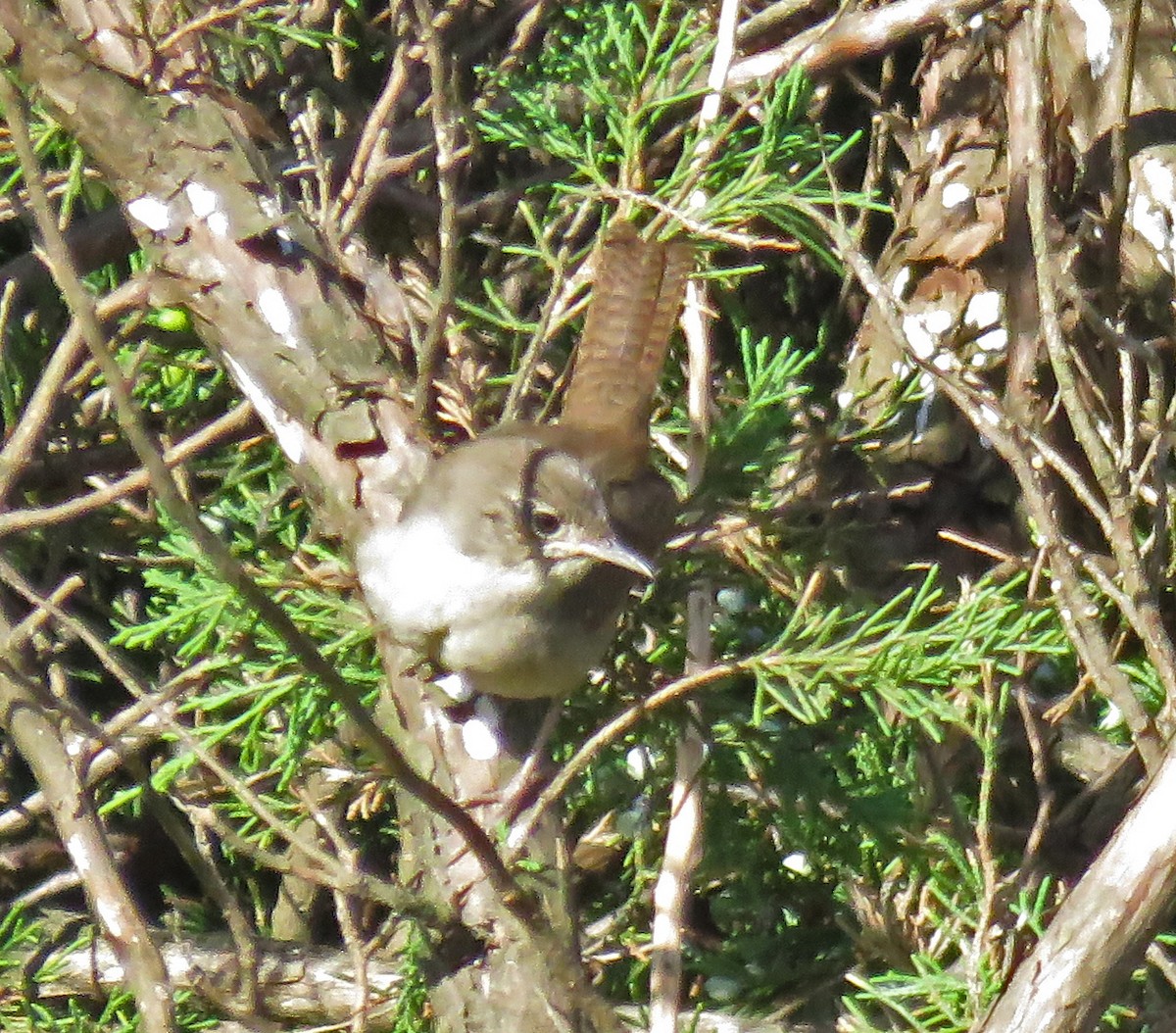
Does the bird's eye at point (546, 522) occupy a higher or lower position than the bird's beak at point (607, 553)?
higher

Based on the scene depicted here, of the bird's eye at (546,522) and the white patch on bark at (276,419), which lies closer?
the white patch on bark at (276,419)

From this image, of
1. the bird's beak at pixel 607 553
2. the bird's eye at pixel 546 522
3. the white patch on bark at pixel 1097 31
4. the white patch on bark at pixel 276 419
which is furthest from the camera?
the white patch on bark at pixel 1097 31

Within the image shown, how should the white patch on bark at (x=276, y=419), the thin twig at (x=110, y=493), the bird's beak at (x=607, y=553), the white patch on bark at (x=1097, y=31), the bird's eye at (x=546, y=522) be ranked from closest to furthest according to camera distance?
the thin twig at (x=110, y=493) < the white patch on bark at (x=276, y=419) < the bird's beak at (x=607, y=553) < the bird's eye at (x=546, y=522) < the white patch on bark at (x=1097, y=31)

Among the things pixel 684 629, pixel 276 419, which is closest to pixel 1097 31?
pixel 684 629

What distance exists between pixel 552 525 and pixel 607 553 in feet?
0.82

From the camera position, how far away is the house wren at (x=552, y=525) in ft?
9.73

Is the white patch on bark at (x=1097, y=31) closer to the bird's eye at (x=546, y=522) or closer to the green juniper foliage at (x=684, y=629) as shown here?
the green juniper foliage at (x=684, y=629)

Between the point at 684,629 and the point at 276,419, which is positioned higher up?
the point at 276,419

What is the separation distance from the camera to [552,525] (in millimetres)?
3412

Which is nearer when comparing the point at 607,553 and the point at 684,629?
the point at 607,553

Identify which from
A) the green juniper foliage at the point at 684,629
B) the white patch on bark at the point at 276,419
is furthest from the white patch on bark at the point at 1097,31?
the white patch on bark at the point at 276,419

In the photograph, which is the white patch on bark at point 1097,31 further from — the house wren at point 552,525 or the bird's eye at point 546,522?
the bird's eye at point 546,522

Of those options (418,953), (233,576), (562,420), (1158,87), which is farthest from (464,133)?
(233,576)

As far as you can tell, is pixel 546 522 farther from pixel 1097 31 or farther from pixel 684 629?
pixel 1097 31
